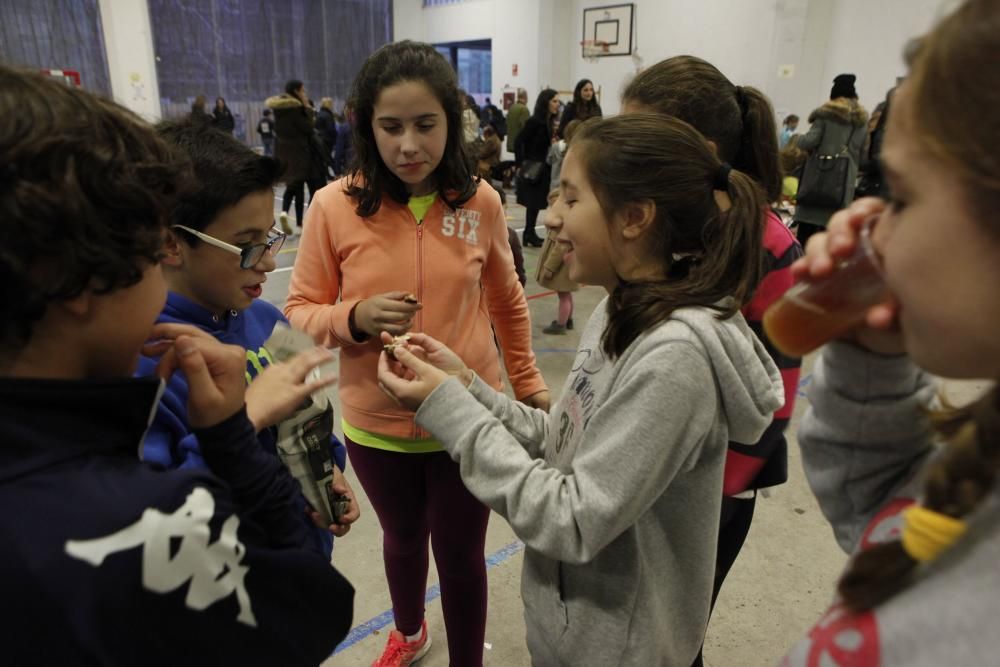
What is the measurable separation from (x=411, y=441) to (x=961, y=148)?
1352mm

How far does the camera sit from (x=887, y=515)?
71 cm

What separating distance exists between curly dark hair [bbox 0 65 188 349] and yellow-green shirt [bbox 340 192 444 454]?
94 cm

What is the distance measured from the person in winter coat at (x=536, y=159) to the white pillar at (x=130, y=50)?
384 inches

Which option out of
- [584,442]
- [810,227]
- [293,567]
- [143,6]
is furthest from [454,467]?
[143,6]

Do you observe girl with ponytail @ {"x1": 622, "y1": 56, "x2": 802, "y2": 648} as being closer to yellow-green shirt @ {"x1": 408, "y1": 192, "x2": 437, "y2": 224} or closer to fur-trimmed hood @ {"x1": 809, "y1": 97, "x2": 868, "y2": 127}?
yellow-green shirt @ {"x1": 408, "y1": 192, "x2": 437, "y2": 224}

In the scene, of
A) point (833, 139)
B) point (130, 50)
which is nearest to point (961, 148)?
point (833, 139)

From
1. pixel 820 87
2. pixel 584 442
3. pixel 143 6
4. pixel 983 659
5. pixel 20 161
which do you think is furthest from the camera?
pixel 143 6

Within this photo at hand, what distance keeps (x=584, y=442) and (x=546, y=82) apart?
14598 mm

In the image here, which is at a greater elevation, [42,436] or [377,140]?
Result: [377,140]

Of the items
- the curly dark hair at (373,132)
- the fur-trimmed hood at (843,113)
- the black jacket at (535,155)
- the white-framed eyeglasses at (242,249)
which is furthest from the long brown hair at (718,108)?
the black jacket at (535,155)

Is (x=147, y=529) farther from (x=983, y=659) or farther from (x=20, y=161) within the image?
(x=983, y=659)

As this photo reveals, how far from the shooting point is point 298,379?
1079 millimetres

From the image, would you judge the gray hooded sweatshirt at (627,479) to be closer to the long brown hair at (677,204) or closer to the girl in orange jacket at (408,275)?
the long brown hair at (677,204)

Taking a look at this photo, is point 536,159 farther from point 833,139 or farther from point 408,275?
point 408,275
